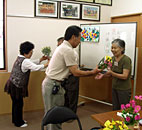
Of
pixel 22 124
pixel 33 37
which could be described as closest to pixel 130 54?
pixel 33 37

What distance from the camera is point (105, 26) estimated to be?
366 cm

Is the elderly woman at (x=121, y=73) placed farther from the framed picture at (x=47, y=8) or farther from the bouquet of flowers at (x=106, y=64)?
the framed picture at (x=47, y=8)

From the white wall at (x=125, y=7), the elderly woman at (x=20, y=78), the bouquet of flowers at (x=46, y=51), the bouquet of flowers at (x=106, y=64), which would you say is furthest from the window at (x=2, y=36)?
the white wall at (x=125, y=7)

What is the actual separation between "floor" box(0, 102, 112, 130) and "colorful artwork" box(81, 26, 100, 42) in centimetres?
147

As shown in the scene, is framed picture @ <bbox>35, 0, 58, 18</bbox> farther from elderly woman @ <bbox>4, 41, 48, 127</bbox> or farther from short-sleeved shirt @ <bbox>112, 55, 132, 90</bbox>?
short-sleeved shirt @ <bbox>112, 55, 132, 90</bbox>

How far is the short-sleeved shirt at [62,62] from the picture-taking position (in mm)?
2213

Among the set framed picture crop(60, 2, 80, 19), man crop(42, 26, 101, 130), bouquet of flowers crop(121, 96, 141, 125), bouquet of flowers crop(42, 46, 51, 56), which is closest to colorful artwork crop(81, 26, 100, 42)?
framed picture crop(60, 2, 80, 19)

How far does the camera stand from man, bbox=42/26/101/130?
7.31 feet

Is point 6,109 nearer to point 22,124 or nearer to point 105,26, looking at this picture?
point 22,124

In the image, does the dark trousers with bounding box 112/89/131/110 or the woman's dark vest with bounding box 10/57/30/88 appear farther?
the woman's dark vest with bounding box 10/57/30/88

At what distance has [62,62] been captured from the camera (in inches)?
88.7

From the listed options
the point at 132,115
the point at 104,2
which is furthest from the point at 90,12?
the point at 132,115

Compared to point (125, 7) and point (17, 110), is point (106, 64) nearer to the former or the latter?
point (17, 110)

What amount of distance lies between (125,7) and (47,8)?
1624mm
